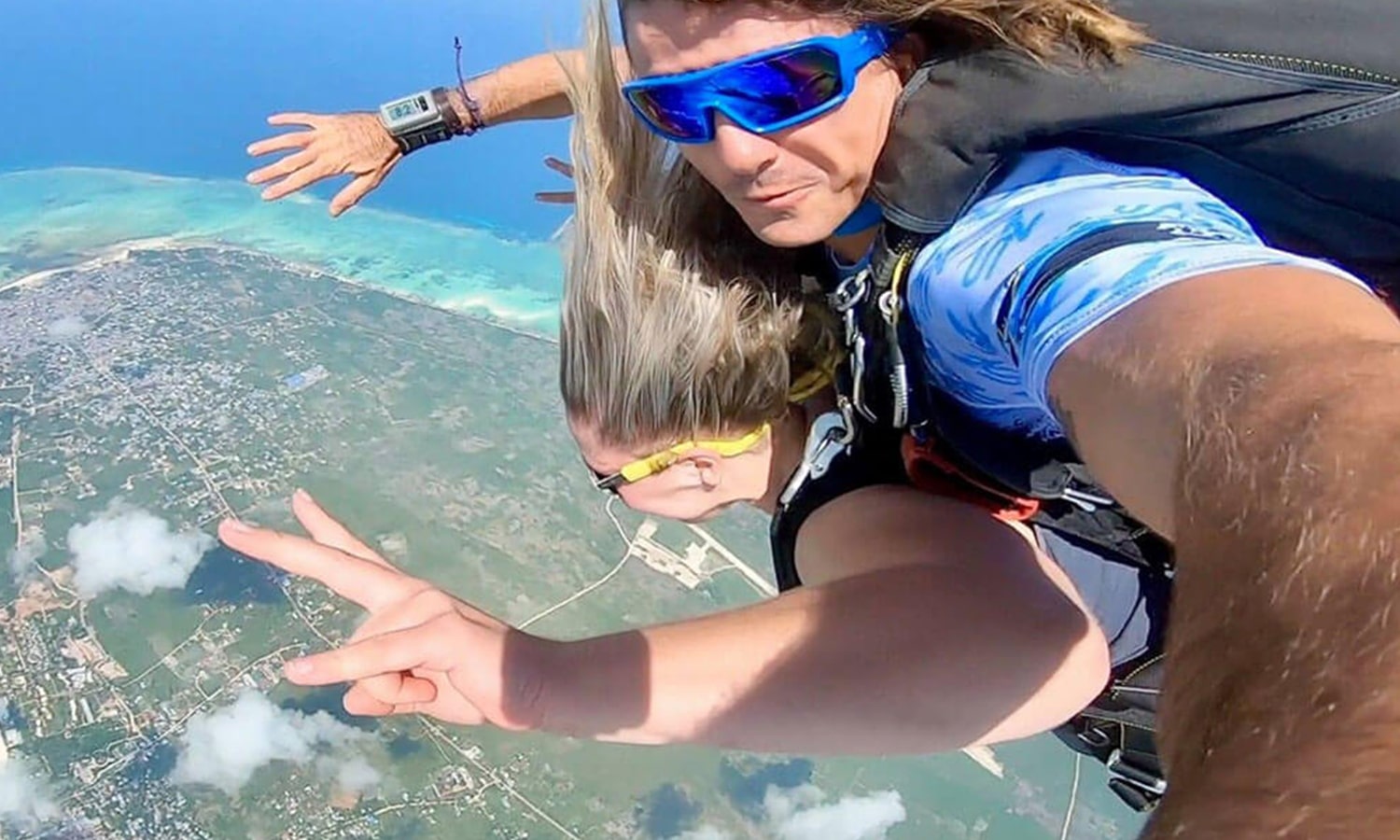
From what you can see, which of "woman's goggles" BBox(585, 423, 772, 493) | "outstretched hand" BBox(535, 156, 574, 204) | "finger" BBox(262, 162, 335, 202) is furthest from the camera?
"finger" BBox(262, 162, 335, 202)

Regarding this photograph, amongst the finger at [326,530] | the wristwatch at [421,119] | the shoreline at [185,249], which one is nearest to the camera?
the finger at [326,530]

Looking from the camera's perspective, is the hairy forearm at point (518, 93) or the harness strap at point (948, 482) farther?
the hairy forearm at point (518, 93)

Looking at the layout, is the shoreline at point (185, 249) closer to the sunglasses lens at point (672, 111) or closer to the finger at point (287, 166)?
the finger at point (287, 166)

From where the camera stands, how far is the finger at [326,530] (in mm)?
824

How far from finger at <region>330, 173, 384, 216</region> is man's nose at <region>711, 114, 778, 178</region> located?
2.61 ft

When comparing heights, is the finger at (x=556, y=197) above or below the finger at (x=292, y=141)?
below

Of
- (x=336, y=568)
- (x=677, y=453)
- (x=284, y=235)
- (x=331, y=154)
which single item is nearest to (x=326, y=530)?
(x=336, y=568)

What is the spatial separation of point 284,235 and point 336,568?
7.24 metres

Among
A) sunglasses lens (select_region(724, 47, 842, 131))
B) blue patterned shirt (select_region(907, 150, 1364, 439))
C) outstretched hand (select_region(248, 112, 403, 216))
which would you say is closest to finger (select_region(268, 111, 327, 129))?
outstretched hand (select_region(248, 112, 403, 216))

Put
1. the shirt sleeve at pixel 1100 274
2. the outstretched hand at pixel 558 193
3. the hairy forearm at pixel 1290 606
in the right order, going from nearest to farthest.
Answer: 1. the hairy forearm at pixel 1290 606
2. the shirt sleeve at pixel 1100 274
3. the outstretched hand at pixel 558 193

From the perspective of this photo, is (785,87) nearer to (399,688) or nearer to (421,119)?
(399,688)

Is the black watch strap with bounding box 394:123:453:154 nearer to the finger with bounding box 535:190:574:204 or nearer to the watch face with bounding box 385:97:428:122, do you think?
the watch face with bounding box 385:97:428:122

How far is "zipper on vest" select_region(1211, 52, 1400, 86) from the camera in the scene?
558 mm

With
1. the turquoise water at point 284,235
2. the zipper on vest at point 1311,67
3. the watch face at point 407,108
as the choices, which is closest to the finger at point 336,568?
the zipper on vest at point 1311,67
